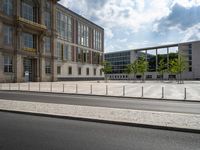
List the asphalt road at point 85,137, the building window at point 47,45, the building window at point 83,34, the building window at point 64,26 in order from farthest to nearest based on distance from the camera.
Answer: the building window at point 83,34, the building window at point 64,26, the building window at point 47,45, the asphalt road at point 85,137

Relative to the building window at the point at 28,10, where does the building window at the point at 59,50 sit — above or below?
below

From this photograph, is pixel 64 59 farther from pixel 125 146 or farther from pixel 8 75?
pixel 125 146

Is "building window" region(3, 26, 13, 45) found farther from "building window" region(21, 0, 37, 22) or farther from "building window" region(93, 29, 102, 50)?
"building window" region(93, 29, 102, 50)

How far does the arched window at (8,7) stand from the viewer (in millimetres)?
48000

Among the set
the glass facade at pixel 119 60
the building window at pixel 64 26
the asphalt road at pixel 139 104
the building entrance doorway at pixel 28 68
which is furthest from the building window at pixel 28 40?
the glass facade at pixel 119 60

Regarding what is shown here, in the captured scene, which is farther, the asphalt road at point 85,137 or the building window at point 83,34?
the building window at point 83,34

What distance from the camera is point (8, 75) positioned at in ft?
158

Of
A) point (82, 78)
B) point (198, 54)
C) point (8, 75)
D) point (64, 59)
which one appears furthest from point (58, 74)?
point (198, 54)

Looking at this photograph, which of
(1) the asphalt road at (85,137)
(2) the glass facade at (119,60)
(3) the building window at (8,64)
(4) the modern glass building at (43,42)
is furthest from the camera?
(2) the glass facade at (119,60)

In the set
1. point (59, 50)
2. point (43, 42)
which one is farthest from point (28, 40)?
point (59, 50)

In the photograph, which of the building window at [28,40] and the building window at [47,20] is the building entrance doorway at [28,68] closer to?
the building window at [28,40]

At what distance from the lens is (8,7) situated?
49.0 m

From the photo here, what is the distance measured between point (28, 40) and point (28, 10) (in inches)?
316

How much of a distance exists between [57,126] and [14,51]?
4673 cm
